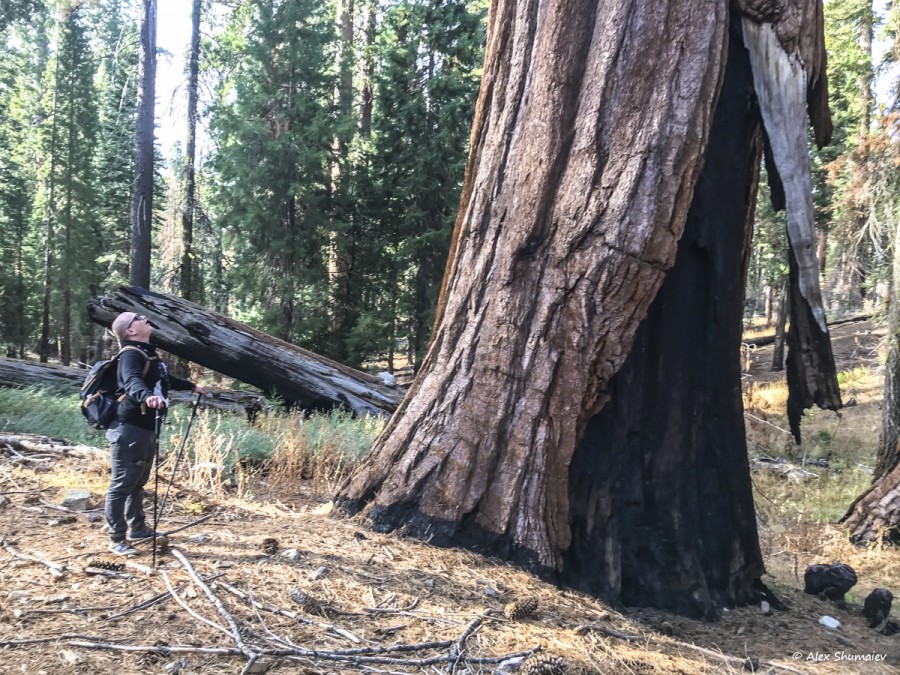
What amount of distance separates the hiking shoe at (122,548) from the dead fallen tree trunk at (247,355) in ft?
19.1

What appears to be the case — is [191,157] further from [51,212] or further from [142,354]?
[51,212]

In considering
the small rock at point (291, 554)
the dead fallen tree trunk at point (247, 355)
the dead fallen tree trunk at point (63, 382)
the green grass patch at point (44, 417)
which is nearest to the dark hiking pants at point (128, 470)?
the small rock at point (291, 554)

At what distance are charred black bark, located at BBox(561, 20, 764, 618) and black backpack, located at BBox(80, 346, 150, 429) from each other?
2.85 metres

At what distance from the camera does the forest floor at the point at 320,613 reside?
2.75 metres

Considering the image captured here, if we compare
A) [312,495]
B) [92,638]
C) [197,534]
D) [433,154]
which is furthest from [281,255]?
[92,638]

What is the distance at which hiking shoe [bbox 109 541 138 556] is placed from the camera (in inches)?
148

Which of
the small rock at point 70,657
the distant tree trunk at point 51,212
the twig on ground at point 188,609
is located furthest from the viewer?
the distant tree trunk at point 51,212

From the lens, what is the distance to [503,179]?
429 cm

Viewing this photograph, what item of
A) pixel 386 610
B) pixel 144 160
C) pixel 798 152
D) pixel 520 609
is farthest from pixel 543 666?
pixel 144 160

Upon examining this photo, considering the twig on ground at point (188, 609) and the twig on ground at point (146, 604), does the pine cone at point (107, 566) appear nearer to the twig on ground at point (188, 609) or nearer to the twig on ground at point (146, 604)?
the twig on ground at point (188, 609)

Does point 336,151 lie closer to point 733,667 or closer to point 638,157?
point 638,157

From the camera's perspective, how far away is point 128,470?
4090 mm

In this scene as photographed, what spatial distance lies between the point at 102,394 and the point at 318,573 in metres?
1.84

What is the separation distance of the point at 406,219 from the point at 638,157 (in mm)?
13827
